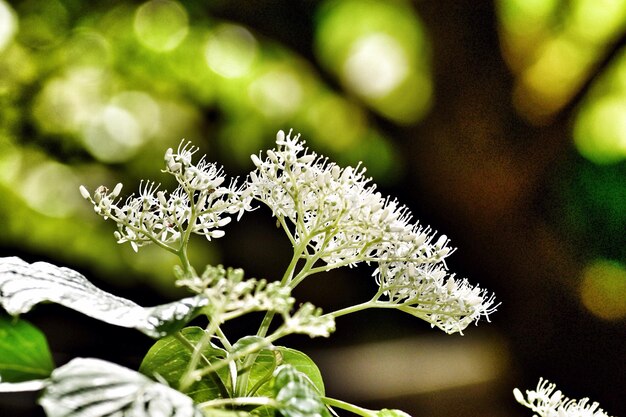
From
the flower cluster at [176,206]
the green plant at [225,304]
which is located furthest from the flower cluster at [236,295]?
the flower cluster at [176,206]

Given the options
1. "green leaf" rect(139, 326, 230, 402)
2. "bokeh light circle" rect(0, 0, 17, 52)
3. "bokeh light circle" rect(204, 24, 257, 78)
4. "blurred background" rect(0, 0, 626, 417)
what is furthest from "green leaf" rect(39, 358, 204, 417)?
"bokeh light circle" rect(0, 0, 17, 52)

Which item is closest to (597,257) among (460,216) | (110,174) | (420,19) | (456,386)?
(460,216)

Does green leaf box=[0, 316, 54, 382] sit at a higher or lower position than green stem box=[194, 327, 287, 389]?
lower

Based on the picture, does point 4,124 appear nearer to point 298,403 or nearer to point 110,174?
point 110,174

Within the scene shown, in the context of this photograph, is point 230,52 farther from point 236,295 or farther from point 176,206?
point 236,295

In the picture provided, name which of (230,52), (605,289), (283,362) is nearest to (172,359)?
(283,362)

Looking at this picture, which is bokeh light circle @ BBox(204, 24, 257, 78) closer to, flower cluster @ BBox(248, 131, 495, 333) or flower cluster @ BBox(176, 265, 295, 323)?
flower cluster @ BBox(248, 131, 495, 333)
